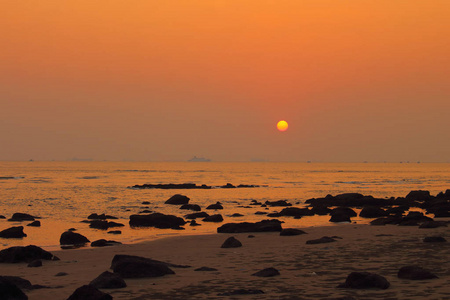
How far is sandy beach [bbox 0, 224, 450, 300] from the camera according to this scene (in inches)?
506

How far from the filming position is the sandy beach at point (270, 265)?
12852 millimetres

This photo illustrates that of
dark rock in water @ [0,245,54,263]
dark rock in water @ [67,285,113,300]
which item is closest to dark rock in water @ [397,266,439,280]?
dark rock in water @ [67,285,113,300]

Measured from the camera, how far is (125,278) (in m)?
15.2

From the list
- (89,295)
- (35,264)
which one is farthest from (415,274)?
(35,264)

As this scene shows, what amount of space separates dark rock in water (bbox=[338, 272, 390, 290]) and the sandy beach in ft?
0.62

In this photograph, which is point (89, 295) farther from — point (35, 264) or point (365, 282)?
point (35, 264)

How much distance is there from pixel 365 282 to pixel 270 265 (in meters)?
4.97

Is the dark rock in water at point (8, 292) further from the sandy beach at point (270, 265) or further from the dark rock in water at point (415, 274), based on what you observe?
the dark rock in water at point (415, 274)

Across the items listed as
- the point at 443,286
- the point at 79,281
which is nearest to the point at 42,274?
the point at 79,281

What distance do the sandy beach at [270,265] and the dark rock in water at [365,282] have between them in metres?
0.19

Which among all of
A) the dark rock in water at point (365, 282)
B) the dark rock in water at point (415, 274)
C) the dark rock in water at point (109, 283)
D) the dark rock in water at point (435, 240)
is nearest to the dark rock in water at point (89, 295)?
the dark rock in water at point (109, 283)

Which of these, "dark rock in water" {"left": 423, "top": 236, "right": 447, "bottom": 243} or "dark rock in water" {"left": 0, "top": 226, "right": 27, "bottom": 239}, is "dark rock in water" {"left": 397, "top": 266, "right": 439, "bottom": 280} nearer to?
"dark rock in water" {"left": 423, "top": 236, "right": 447, "bottom": 243}

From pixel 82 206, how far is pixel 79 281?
40261 millimetres

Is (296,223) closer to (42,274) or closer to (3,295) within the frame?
(42,274)
